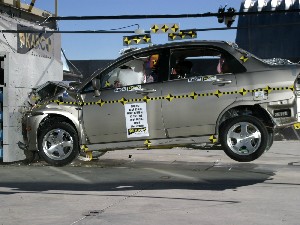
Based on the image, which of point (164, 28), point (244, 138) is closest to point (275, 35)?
point (164, 28)

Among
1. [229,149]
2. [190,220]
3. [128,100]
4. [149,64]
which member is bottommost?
[190,220]

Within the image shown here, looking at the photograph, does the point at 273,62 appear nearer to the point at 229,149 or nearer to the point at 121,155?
the point at 229,149

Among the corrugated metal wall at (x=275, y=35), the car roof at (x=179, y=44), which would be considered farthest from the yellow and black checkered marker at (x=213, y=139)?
the corrugated metal wall at (x=275, y=35)

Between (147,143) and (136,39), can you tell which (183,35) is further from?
(147,143)

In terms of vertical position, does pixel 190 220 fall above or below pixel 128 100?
below

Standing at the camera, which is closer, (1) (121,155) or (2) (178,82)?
(2) (178,82)

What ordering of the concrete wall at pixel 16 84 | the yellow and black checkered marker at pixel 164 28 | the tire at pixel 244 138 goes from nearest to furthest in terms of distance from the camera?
the tire at pixel 244 138
the concrete wall at pixel 16 84
the yellow and black checkered marker at pixel 164 28

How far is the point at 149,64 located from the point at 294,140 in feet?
47.1

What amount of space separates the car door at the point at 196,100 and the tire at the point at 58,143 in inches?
67.1

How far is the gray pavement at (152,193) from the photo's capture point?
6678 mm

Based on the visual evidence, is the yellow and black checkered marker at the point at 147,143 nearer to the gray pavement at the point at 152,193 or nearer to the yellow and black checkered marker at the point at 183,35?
the gray pavement at the point at 152,193

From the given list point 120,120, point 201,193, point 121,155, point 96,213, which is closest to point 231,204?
point 201,193

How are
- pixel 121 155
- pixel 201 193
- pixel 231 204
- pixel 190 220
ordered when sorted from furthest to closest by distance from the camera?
pixel 121 155 < pixel 201 193 < pixel 231 204 < pixel 190 220

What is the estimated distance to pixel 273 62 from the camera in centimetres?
887
